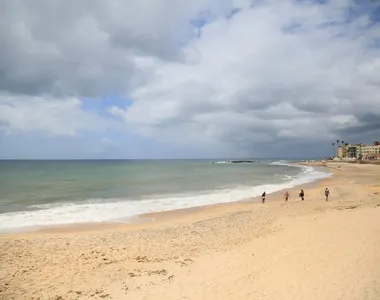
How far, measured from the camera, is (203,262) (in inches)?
463

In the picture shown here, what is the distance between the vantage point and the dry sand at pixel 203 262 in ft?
29.7

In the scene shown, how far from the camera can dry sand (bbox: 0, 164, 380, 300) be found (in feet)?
29.7

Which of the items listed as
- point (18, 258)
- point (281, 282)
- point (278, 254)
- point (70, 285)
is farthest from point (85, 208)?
point (281, 282)

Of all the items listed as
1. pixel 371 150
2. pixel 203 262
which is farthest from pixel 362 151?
pixel 203 262

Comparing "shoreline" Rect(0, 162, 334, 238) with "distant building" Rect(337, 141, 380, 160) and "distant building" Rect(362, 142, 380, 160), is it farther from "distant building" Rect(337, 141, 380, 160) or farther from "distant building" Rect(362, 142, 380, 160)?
"distant building" Rect(362, 142, 380, 160)

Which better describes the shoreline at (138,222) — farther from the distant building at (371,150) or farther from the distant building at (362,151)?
the distant building at (371,150)

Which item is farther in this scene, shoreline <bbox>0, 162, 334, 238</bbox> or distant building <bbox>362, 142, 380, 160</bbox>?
distant building <bbox>362, 142, 380, 160</bbox>

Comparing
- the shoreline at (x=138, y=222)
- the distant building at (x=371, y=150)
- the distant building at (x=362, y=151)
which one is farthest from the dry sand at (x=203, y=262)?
the distant building at (x=371, y=150)

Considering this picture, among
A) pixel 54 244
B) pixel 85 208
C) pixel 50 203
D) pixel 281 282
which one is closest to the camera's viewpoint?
pixel 281 282

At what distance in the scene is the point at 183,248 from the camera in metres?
14.0

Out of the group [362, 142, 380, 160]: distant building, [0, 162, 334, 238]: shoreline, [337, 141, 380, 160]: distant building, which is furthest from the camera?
[337, 141, 380, 160]: distant building

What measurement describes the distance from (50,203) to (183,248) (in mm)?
20011

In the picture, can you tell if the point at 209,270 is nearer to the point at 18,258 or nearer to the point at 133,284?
the point at 133,284

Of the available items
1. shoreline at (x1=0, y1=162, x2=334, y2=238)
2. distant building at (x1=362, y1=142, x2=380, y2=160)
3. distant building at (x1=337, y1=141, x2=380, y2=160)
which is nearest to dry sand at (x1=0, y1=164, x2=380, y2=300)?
shoreline at (x1=0, y1=162, x2=334, y2=238)
